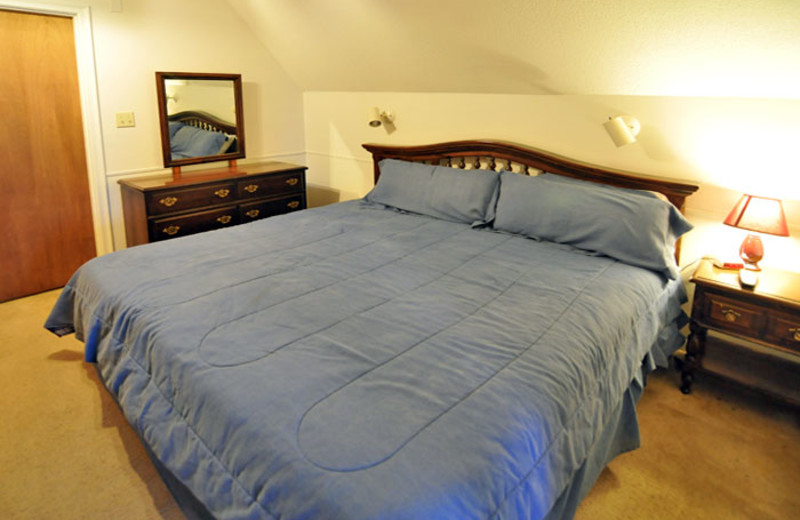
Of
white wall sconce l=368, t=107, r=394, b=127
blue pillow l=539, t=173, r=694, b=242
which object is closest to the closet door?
white wall sconce l=368, t=107, r=394, b=127

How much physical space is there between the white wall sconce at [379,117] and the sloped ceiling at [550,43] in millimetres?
197

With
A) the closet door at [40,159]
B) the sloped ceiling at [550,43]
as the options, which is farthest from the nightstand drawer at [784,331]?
the closet door at [40,159]

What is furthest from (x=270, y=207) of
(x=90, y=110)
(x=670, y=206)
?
(x=670, y=206)

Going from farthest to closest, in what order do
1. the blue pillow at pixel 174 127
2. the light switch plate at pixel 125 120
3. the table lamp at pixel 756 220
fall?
the blue pillow at pixel 174 127, the light switch plate at pixel 125 120, the table lamp at pixel 756 220

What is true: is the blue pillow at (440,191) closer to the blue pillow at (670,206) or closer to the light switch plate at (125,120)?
the blue pillow at (670,206)

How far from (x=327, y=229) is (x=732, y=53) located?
6.61 ft

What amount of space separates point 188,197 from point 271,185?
0.65m

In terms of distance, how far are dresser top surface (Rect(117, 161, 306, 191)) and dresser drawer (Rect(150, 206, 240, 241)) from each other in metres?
0.21

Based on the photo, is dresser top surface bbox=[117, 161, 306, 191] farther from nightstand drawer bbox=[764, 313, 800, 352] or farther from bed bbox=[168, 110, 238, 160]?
nightstand drawer bbox=[764, 313, 800, 352]

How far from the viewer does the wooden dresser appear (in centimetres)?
317

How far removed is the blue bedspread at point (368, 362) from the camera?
3.58 feet

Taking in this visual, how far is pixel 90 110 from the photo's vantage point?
3.25m

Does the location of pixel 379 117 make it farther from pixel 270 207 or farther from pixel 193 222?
pixel 193 222

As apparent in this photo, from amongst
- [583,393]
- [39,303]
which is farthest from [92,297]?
[583,393]
